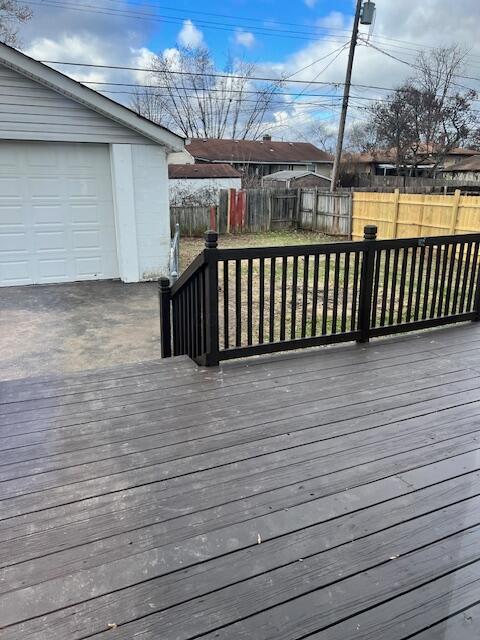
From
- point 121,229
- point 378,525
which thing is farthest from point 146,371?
point 121,229

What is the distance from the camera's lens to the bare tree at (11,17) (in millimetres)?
12539

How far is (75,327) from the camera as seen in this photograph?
5.74 m

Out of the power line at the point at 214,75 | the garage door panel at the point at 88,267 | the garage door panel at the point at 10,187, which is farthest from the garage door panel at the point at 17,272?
the power line at the point at 214,75

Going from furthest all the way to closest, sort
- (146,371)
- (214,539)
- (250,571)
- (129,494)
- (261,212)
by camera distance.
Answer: (261,212) → (146,371) → (129,494) → (214,539) → (250,571)

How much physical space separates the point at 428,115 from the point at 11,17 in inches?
929

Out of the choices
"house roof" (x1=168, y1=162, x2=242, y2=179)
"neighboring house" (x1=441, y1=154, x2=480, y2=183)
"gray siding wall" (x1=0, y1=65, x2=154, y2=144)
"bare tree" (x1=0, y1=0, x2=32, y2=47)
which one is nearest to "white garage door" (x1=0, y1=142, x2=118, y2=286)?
"gray siding wall" (x1=0, y1=65, x2=154, y2=144)

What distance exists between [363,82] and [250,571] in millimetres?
23233

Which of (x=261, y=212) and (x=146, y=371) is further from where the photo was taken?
(x=261, y=212)

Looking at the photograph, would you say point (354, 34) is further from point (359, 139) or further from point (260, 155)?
point (359, 139)

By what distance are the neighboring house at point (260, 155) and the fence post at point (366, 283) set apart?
24055 mm

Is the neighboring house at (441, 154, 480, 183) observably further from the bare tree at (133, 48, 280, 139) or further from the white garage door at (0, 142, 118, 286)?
the white garage door at (0, 142, 118, 286)

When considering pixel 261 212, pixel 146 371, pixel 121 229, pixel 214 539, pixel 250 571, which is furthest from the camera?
pixel 261 212

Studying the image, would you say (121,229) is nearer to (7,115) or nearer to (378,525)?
(7,115)

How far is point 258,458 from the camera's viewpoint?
218cm
